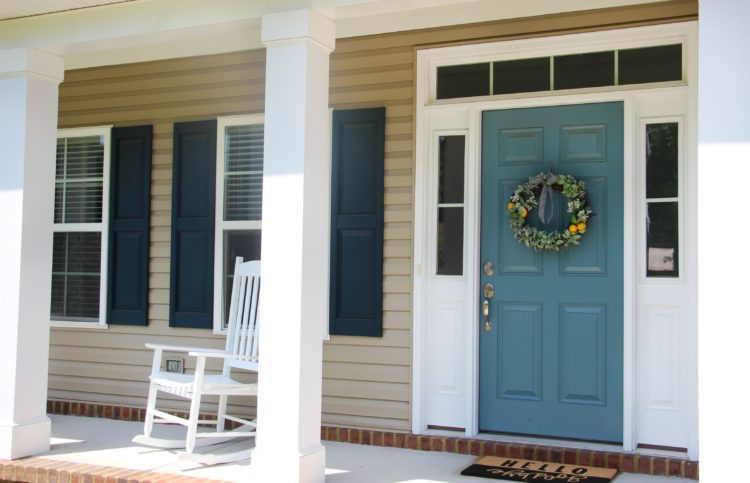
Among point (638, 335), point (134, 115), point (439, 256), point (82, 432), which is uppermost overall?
point (134, 115)

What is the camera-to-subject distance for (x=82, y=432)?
17.5 ft

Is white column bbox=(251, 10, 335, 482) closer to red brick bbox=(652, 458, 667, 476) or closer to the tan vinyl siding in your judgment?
the tan vinyl siding

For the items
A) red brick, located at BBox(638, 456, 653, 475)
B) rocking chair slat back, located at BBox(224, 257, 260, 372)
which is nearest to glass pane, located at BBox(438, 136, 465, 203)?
rocking chair slat back, located at BBox(224, 257, 260, 372)

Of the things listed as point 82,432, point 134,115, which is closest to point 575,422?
point 82,432

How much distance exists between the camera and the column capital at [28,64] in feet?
15.2

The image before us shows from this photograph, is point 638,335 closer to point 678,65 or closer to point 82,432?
point 678,65

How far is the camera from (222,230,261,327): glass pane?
5.55m

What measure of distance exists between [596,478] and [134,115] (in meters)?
3.83

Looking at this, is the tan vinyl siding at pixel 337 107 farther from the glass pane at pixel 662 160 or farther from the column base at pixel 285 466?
→ the column base at pixel 285 466

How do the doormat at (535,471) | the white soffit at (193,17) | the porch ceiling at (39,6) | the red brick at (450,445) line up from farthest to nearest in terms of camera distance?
the red brick at (450,445) → the porch ceiling at (39,6) → the doormat at (535,471) → the white soffit at (193,17)

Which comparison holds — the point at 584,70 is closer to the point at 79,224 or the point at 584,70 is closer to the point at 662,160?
the point at 662,160

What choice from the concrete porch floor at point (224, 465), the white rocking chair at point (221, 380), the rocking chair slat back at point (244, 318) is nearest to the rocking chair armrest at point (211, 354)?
the white rocking chair at point (221, 380)

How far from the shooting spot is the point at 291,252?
12.9ft

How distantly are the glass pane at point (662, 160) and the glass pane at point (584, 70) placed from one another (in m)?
0.37
